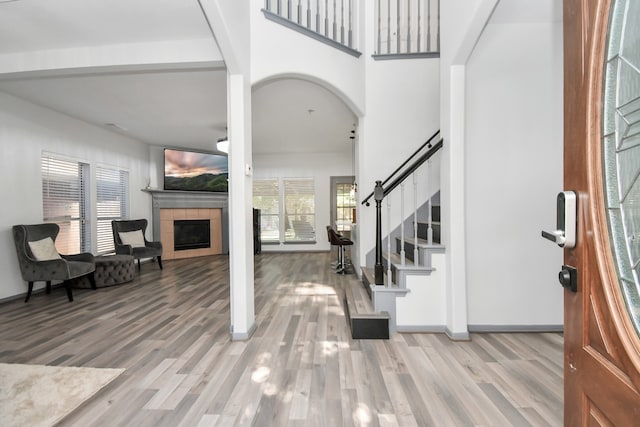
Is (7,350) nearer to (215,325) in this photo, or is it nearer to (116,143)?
(215,325)

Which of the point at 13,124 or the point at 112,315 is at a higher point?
the point at 13,124

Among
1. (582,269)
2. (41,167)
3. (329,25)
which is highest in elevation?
(329,25)

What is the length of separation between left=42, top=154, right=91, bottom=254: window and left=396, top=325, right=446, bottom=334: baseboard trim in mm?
5475

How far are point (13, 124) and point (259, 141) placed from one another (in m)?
4.00

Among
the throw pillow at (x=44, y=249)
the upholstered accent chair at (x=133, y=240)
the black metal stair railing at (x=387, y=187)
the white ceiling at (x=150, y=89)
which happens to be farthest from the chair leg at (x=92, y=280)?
the black metal stair railing at (x=387, y=187)

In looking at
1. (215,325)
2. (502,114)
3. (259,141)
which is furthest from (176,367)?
(259,141)

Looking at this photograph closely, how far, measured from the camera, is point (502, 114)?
2.87m

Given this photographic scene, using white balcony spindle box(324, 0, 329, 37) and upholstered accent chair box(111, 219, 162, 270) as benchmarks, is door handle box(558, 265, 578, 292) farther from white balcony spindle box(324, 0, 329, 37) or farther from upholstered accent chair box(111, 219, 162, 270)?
upholstered accent chair box(111, 219, 162, 270)

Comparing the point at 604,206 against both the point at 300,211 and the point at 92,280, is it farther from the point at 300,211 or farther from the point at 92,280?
the point at 300,211

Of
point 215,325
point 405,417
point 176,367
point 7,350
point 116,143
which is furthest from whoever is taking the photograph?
point 116,143

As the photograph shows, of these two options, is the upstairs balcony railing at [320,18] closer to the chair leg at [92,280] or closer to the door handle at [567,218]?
the door handle at [567,218]

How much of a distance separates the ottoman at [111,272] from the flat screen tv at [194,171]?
2660mm

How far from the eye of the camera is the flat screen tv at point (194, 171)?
7.21 meters

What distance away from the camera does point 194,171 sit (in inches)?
299
